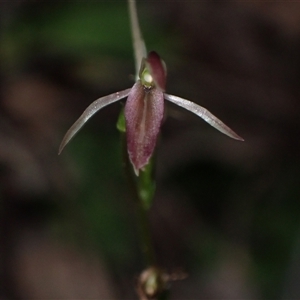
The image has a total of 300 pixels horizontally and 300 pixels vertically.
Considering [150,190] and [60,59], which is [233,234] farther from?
[150,190]

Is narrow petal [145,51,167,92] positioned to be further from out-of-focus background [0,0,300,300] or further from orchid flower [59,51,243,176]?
out-of-focus background [0,0,300,300]

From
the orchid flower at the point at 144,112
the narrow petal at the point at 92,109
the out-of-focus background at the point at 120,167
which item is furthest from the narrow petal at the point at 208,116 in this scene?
the out-of-focus background at the point at 120,167

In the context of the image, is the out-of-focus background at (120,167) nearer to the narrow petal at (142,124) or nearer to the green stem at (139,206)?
the green stem at (139,206)

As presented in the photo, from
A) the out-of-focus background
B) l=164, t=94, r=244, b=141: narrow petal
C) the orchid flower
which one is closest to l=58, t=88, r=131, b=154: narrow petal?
the orchid flower

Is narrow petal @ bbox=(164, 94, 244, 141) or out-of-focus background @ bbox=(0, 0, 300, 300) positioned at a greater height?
narrow petal @ bbox=(164, 94, 244, 141)

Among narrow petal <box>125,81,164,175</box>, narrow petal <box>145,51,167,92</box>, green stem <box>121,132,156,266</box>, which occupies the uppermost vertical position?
narrow petal <box>145,51,167,92</box>

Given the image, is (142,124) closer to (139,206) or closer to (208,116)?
(208,116)
